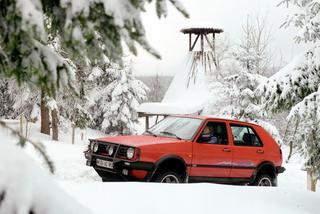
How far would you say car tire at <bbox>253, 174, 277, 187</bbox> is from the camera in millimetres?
10797

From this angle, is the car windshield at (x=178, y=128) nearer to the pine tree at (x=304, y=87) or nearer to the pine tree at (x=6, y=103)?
the pine tree at (x=304, y=87)

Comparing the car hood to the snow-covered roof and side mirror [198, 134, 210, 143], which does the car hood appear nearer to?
side mirror [198, 134, 210, 143]

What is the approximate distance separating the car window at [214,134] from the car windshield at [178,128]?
225 millimetres

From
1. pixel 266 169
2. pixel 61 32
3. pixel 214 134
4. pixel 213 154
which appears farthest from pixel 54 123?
pixel 61 32

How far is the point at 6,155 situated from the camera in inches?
91.0

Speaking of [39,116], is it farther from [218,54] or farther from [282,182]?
[218,54]

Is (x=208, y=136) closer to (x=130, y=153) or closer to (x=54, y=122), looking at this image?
(x=130, y=153)

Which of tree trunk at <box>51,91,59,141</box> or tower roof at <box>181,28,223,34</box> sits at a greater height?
tower roof at <box>181,28,223,34</box>

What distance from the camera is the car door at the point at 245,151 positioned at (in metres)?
10.2

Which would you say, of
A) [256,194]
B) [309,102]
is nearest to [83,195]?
[256,194]

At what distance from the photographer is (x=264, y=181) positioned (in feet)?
36.0

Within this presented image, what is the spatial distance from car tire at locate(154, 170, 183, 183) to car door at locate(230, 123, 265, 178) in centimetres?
157

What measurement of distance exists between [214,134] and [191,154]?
1.00m

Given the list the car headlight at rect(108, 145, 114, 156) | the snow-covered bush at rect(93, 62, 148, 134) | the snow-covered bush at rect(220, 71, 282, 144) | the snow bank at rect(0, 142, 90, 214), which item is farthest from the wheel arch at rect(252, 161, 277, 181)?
the snow-covered bush at rect(93, 62, 148, 134)
